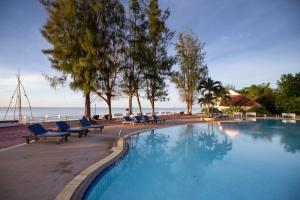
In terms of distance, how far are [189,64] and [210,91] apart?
6172mm

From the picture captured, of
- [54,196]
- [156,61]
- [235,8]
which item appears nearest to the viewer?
[54,196]

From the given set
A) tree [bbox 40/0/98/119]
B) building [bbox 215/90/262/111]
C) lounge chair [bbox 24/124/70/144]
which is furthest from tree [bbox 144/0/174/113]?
lounge chair [bbox 24/124/70/144]

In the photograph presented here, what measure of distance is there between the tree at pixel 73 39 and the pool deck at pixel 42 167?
11.6 m

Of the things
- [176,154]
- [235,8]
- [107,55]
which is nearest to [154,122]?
[107,55]

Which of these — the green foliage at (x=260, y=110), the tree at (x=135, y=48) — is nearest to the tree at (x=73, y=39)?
the tree at (x=135, y=48)

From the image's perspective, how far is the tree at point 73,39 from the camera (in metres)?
→ 19.6

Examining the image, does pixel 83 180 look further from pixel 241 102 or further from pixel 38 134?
pixel 241 102

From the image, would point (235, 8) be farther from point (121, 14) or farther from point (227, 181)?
point (227, 181)

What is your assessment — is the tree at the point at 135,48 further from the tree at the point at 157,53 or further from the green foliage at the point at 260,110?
the green foliage at the point at 260,110

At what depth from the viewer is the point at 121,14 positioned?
2345cm

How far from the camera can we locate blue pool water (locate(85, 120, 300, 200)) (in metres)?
5.78

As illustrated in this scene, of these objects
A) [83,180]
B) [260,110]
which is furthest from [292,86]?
[83,180]

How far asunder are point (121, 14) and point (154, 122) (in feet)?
42.1

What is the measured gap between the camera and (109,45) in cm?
2258
